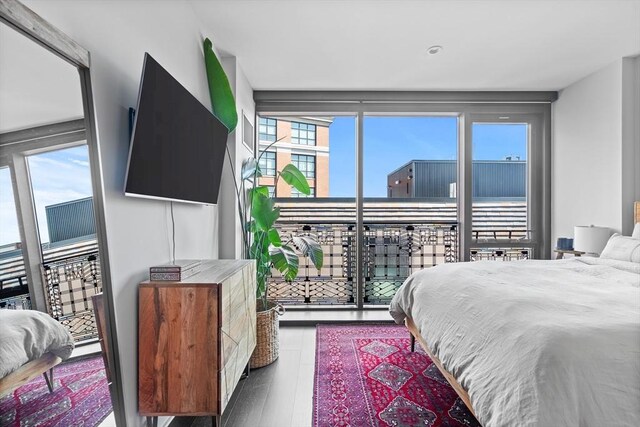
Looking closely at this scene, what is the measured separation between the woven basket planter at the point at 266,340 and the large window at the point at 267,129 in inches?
83.8

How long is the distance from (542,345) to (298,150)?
3453mm

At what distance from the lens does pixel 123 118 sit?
1.43 metres

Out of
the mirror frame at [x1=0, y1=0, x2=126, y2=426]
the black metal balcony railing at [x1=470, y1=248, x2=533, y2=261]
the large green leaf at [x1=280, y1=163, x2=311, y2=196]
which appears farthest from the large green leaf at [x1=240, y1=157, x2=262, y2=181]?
the black metal balcony railing at [x1=470, y1=248, x2=533, y2=261]

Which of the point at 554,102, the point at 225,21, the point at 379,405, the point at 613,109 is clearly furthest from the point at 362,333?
the point at 554,102

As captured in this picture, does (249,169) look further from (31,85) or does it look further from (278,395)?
(31,85)

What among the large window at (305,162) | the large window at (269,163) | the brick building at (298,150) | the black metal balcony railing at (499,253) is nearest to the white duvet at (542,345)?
the black metal balcony railing at (499,253)

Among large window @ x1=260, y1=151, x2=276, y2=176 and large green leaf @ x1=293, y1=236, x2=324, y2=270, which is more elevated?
large window @ x1=260, y1=151, x2=276, y2=176

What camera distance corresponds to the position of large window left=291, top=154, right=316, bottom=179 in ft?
13.5

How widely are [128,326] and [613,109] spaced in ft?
14.0

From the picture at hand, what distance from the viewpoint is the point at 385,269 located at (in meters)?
4.10

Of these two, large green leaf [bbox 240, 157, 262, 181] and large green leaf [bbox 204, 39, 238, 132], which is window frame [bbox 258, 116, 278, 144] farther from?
large green leaf [bbox 204, 39, 238, 132]

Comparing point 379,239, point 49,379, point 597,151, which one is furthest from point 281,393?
point 597,151

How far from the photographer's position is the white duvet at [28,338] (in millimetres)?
775

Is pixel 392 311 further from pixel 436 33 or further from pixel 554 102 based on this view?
pixel 554 102
